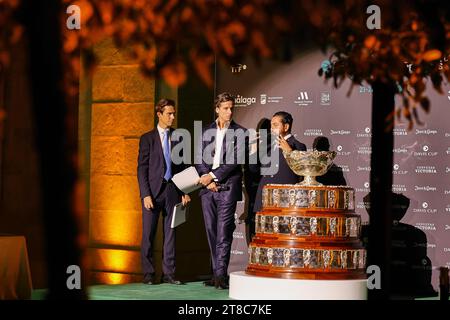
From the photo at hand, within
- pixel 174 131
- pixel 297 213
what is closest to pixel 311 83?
pixel 174 131

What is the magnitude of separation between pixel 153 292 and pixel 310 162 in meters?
2.27

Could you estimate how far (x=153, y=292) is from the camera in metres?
10.2

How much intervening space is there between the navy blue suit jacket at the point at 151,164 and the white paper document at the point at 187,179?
374 millimetres

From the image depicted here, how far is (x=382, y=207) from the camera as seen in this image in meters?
5.49

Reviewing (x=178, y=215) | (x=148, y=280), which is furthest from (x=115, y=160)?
(x=148, y=280)

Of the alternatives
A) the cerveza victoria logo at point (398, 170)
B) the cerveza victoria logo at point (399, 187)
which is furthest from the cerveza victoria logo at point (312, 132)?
the cerveza victoria logo at point (399, 187)

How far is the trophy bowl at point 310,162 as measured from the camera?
9.34 meters

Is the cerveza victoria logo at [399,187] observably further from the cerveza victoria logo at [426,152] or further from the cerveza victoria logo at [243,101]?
the cerveza victoria logo at [243,101]

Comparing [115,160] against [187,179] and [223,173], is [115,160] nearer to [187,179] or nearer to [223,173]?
[187,179]

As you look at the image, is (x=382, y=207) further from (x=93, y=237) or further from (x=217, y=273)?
(x=93, y=237)

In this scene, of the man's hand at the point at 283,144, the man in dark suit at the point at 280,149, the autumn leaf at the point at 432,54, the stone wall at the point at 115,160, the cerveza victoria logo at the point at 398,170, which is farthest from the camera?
the stone wall at the point at 115,160

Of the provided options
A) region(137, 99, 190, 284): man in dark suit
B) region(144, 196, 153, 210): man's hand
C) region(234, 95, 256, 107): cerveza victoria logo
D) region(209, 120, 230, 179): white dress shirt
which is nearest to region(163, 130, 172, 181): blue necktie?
region(137, 99, 190, 284): man in dark suit

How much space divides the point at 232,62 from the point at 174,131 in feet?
19.3

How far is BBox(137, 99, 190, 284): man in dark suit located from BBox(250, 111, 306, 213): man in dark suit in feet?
3.01
